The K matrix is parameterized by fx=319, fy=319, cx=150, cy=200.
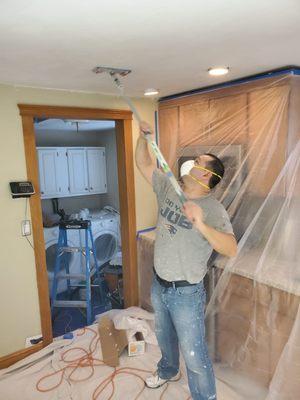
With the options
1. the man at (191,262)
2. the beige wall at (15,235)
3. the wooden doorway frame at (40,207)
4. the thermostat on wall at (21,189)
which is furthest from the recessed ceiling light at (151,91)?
the thermostat on wall at (21,189)

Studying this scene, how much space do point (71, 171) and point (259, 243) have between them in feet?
9.34

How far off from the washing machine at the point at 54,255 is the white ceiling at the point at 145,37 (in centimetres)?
190

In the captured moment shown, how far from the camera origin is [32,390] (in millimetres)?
1925

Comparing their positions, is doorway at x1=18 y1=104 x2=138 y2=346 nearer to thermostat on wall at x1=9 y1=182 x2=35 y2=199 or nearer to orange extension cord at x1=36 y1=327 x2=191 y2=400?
thermostat on wall at x1=9 y1=182 x2=35 y2=199

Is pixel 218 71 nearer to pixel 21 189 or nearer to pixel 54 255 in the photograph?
pixel 21 189

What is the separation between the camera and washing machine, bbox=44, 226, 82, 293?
3428 mm

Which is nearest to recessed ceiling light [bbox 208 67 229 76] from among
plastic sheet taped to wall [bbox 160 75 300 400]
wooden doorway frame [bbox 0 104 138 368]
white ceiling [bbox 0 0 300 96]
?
white ceiling [bbox 0 0 300 96]

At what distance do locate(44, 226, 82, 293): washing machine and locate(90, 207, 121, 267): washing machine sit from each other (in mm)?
309

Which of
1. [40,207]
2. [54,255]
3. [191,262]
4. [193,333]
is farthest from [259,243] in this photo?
[54,255]

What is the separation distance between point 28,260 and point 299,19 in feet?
6.68

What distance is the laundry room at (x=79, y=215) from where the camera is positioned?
2992mm

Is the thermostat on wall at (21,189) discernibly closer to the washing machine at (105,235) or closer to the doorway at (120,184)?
the doorway at (120,184)

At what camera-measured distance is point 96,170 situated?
4.36 metres

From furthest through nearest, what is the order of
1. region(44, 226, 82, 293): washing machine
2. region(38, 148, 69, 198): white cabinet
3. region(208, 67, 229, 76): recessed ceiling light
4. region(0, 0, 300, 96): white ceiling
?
region(38, 148, 69, 198): white cabinet → region(44, 226, 82, 293): washing machine → region(208, 67, 229, 76): recessed ceiling light → region(0, 0, 300, 96): white ceiling
